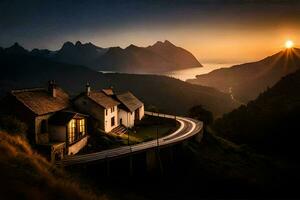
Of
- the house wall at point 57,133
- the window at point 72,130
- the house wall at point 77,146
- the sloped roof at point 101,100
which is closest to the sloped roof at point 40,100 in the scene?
the house wall at point 57,133

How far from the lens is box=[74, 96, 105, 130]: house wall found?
172 ft

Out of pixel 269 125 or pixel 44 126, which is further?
pixel 269 125

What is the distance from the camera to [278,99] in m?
142

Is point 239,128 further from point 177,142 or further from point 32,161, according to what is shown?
point 32,161

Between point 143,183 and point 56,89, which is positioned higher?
point 56,89

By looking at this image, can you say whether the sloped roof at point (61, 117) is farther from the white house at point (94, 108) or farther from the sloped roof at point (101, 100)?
the sloped roof at point (101, 100)

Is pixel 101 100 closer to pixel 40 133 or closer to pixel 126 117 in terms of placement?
pixel 126 117

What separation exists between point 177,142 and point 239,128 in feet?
232

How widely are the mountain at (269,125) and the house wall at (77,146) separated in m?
56.2

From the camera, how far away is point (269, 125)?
113 m

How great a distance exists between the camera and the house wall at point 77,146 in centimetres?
4242

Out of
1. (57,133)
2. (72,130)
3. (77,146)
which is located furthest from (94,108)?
(57,133)

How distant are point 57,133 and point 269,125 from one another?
88.2m

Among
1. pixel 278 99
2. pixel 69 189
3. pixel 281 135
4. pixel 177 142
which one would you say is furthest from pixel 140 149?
pixel 278 99
